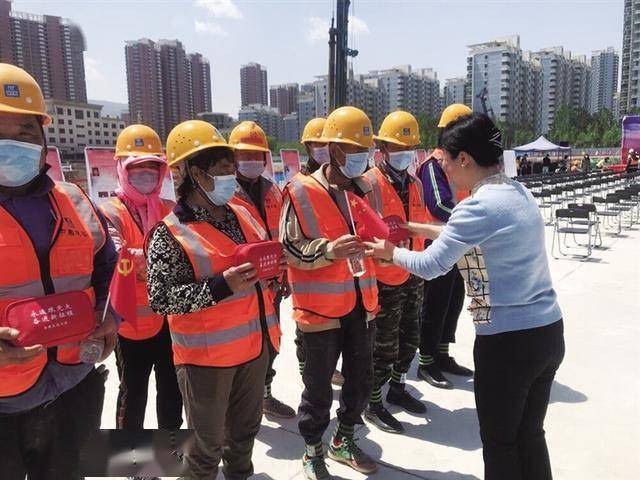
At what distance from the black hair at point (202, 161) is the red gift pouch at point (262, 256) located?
0.39 meters

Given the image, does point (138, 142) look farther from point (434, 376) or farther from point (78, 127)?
point (78, 127)

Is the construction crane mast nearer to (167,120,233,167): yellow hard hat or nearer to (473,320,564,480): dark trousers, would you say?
(167,120,233,167): yellow hard hat

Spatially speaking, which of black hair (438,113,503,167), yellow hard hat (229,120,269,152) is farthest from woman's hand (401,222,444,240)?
yellow hard hat (229,120,269,152)

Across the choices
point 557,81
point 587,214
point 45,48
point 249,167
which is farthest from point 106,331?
point 557,81

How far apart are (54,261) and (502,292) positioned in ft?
5.29

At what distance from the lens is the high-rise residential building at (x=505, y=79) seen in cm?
9606

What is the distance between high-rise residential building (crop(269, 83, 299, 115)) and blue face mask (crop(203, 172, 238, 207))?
4394 inches

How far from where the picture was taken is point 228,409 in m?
2.11

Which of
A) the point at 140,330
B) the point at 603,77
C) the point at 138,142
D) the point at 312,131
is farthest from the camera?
the point at 603,77

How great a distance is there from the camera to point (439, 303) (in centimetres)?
378

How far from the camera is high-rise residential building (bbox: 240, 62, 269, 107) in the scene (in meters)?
97.0

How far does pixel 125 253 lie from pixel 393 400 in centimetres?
239

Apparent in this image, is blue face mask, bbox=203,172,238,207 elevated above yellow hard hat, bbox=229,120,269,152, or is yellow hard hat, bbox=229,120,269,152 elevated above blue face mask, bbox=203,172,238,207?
yellow hard hat, bbox=229,120,269,152

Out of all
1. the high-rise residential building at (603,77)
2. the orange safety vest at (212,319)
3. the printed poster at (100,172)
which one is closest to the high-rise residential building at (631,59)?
the high-rise residential building at (603,77)
